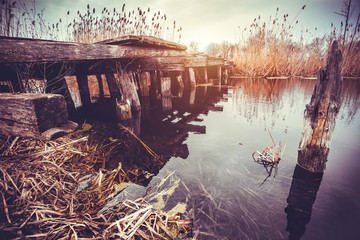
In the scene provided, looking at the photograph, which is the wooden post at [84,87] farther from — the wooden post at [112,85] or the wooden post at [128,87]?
the wooden post at [128,87]

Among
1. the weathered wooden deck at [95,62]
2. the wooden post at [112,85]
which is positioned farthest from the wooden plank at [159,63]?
the wooden post at [112,85]

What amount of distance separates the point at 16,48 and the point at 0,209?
187 centimetres

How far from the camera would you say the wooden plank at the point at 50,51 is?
5.73 feet

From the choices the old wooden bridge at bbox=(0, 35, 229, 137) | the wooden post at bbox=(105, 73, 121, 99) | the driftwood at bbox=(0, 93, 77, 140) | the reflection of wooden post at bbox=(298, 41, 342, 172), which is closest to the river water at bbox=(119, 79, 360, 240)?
the reflection of wooden post at bbox=(298, 41, 342, 172)

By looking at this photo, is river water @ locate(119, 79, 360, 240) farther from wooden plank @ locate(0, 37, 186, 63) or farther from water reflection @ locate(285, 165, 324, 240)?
wooden plank @ locate(0, 37, 186, 63)

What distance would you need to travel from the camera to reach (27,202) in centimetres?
98

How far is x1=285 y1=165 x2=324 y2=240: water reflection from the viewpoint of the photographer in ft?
3.58

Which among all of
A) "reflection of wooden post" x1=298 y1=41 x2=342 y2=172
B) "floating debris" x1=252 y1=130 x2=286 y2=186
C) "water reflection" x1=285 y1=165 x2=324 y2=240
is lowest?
"water reflection" x1=285 y1=165 x2=324 y2=240

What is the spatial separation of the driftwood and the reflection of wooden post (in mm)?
2299

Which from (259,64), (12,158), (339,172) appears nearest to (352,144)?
(339,172)

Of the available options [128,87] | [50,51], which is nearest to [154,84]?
[128,87]

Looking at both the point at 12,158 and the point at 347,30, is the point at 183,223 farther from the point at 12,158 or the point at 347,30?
the point at 347,30

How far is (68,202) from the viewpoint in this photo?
3.62 feet

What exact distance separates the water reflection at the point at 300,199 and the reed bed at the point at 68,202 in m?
0.76
